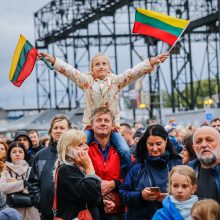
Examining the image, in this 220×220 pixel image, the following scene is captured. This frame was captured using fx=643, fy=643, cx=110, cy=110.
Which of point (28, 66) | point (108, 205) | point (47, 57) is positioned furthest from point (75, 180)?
point (28, 66)

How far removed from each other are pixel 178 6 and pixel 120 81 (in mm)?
32996

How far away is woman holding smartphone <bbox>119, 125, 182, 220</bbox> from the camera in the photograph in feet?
22.4

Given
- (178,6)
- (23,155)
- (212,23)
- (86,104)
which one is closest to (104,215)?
(86,104)

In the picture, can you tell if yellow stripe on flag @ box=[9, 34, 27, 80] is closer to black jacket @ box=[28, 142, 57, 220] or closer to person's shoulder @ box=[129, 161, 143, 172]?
black jacket @ box=[28, 142, 57, 220]

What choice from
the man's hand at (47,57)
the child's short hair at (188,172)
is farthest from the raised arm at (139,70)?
the child's short hair at (188,172)

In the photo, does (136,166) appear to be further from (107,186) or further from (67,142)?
(67,142)

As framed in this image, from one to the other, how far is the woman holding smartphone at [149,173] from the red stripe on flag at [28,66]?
7.63 ft

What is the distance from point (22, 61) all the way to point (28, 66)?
0.45 feet

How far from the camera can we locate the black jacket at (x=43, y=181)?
8.01m

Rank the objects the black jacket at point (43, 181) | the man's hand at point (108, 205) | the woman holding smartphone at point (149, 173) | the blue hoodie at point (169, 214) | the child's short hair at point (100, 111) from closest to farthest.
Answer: the blue hoodie at point (169, 214), the woman holding smartphone at point (149, 173), the man's hand at point (108, 205), the child's short hair at point (100, 111), the black jacket at point (43, 181)

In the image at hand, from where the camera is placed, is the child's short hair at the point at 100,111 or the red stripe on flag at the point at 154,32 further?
the red stripe on flag at the point at 154,32

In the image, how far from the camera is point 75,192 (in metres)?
6.11

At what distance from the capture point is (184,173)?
593cm

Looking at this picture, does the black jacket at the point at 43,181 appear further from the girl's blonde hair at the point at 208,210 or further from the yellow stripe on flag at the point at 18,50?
the girl's blonde hair at the point at 208,210
